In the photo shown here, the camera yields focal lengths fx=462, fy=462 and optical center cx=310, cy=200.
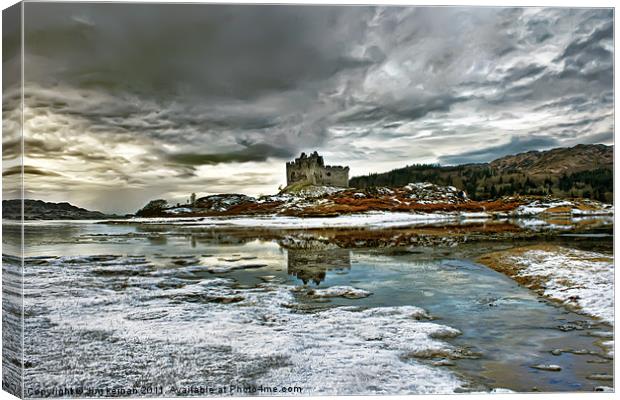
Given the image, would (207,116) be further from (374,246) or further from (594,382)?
(594,382)

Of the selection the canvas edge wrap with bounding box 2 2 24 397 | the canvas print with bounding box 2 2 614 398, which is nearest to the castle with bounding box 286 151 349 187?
the canvas print with bounding box 2 2 614 398

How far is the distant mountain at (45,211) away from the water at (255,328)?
→ 9.2 inches

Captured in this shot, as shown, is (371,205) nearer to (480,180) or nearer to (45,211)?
(480,180)

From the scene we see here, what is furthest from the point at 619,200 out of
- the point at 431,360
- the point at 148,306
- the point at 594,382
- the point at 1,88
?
the point at 1,88

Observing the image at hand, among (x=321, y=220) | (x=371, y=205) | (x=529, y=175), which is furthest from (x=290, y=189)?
(x=529, y=175)

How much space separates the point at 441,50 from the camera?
34.6 feet

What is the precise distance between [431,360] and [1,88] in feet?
33.2

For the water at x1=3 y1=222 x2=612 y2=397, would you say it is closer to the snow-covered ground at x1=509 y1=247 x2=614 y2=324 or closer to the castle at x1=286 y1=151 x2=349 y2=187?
the snow-covered ground at x1=509 y1=247 x2=614 y2=324

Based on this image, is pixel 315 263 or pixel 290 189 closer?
pixel 290 189

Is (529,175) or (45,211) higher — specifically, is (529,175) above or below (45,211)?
above

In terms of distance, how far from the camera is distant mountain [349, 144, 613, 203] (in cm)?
1078

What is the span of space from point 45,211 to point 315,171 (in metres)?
6.13

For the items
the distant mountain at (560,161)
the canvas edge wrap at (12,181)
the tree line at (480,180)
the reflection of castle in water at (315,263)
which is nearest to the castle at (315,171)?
the tree line at (480,180)

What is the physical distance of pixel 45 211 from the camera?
32.3ft
